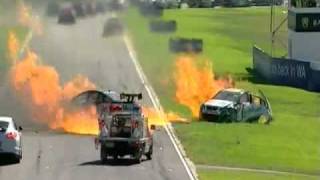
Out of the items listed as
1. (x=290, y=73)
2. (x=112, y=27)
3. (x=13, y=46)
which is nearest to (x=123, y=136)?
(x=112, y=27)

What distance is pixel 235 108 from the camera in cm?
4672

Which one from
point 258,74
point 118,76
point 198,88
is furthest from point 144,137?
point 258,74

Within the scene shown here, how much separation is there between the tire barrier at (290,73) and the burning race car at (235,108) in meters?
17.5

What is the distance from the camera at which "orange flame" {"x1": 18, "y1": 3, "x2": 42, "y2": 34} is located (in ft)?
173

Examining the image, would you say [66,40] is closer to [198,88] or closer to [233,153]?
[198,88]

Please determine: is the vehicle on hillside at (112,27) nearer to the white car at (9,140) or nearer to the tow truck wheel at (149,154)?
the tow truck wheel at (149,154)

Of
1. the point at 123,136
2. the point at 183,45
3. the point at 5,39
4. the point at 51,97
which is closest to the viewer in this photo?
the point at 123,136

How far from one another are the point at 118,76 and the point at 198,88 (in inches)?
475

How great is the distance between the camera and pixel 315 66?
2571 inches

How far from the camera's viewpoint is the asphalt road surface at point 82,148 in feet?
101

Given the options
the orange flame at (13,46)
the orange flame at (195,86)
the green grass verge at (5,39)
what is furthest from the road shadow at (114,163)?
the orange flame at (13,46)

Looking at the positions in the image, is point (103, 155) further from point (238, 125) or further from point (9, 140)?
point (238, 125)

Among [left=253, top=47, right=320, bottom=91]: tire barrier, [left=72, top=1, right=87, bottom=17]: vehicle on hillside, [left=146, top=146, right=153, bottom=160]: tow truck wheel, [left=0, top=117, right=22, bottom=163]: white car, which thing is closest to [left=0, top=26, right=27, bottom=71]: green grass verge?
[left=72, top=1, right=87, bottom=17]: vehicle on hillside

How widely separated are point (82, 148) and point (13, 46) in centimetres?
4325
